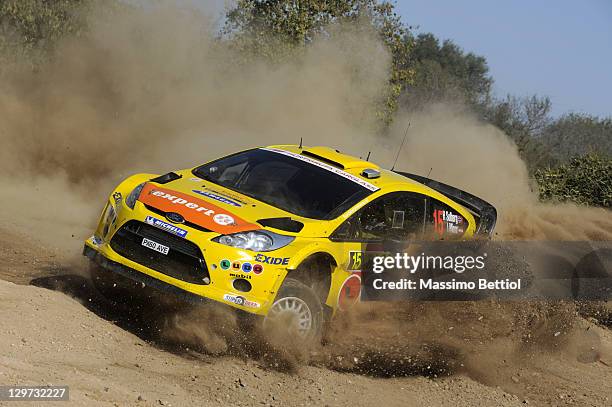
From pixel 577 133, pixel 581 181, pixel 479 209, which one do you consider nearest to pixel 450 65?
pixel 577 133

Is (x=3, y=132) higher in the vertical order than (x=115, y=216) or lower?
higher

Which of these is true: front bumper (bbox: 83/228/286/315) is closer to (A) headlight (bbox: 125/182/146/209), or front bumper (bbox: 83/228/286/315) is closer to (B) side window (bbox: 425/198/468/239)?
(A) headlight (bbox: 125/182/146/209)

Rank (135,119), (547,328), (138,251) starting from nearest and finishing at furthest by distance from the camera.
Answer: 1. (138,251)
2. (547,328)
3. (135,119)

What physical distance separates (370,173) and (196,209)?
1840mm

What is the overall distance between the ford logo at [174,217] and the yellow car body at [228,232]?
0.07 ft

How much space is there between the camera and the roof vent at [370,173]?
784 centimetres

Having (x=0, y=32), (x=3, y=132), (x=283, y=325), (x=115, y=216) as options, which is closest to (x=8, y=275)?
(x=115, y=216)

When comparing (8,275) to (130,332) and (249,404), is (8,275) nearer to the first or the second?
(130,332)

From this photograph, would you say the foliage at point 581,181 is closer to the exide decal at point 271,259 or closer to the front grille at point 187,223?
the exide decal at point 271,259

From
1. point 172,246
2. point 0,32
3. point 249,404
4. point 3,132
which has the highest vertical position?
point 0,32

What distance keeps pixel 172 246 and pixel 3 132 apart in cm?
970

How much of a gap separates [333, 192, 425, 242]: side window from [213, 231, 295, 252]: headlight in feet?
2.20

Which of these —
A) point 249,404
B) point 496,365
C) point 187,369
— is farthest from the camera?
point 496,365

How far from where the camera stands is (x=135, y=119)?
16.3 meters
